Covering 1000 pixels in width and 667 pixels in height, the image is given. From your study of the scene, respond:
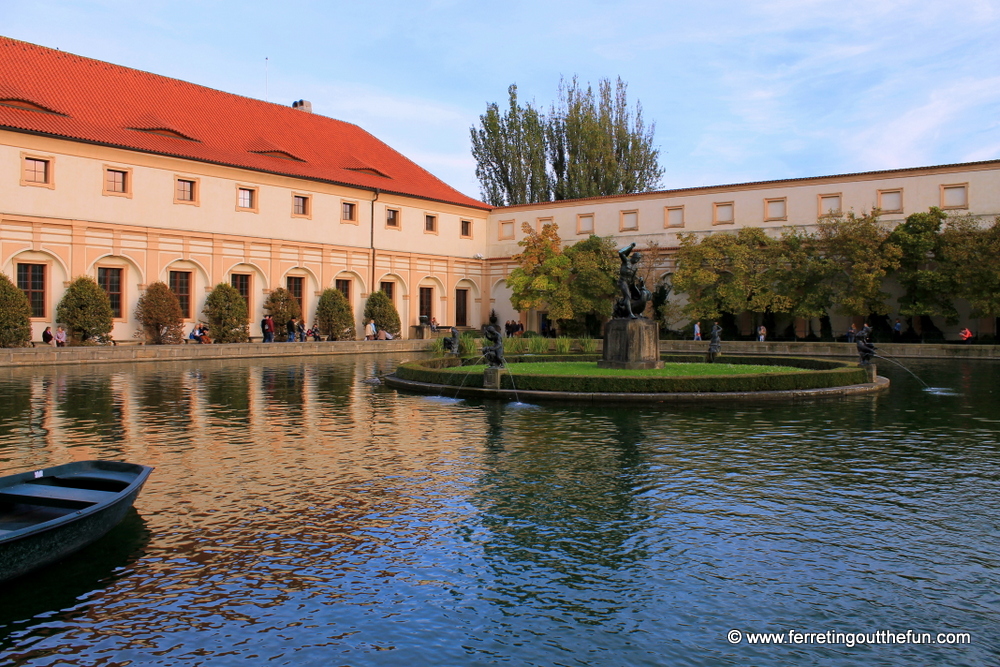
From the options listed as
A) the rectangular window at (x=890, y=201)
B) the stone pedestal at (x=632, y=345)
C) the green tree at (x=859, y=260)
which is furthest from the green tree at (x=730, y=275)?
the stone pedestal at (x=632, y=345)

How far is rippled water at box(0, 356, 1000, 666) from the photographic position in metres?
5.20

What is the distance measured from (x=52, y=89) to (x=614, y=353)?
30.3 meters

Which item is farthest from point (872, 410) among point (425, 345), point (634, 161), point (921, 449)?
point (634, 161)

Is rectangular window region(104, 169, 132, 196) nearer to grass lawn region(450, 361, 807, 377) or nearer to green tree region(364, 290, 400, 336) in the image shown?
green tree region(364, 290, 400, 336)

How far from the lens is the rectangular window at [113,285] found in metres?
37.0

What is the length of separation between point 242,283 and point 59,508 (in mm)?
37218

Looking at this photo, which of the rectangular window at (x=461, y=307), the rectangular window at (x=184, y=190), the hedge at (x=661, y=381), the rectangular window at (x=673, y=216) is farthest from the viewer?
the rectangular window at (x=461, y=307)

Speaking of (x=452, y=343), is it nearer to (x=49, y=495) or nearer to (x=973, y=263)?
(x=49, y=495)

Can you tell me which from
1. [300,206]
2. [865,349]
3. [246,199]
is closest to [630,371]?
[865,349]

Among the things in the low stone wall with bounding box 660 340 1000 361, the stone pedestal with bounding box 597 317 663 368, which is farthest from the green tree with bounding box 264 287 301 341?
the stone pedestal with bounding box 597 317 663 368

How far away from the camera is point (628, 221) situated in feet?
169

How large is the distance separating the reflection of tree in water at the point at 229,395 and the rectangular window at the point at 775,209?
105ft

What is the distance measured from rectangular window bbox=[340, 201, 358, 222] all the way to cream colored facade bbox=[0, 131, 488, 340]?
0.23 feet

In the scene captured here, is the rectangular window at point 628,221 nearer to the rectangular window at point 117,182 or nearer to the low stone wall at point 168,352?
the low stone wall at point 168,352
